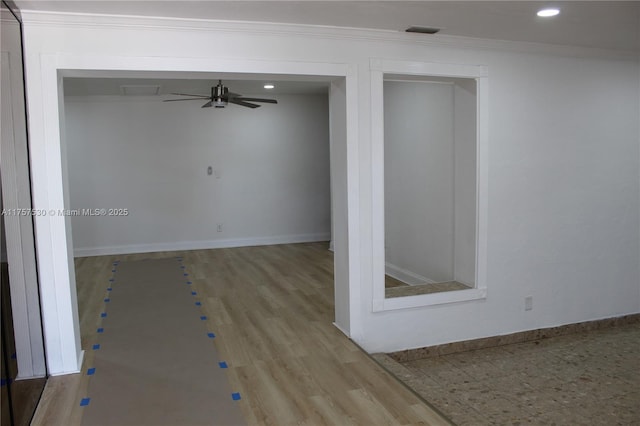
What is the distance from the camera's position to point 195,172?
8180 millimetres

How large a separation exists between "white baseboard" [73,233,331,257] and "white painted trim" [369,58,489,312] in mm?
4675

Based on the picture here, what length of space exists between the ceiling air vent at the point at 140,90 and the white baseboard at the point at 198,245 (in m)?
2.32

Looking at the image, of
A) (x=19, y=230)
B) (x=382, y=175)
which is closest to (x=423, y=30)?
(x=382, y=175)

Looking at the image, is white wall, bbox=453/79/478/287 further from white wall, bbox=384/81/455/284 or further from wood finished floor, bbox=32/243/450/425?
wood finished floor, bbox=32/243/450/425

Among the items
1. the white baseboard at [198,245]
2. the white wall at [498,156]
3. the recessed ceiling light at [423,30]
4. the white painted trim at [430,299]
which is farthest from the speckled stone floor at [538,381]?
the white baseboard at [198,245]

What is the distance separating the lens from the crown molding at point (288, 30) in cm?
327

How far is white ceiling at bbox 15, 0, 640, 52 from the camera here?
10.3 feet

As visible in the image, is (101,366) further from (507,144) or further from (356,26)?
(507,144)

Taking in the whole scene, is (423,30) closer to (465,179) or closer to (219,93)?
(465,179)

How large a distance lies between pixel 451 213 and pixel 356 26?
217 centimetres

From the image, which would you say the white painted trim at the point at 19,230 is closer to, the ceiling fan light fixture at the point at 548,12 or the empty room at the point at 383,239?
the empty room at the point at 383,239

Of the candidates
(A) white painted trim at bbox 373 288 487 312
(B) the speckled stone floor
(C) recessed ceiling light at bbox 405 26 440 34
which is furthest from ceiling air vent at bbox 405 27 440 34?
(B) the speckled stone floor

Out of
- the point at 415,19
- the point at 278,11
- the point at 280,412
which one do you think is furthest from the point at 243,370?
the point at 415,19

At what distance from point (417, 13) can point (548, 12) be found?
0.91m
